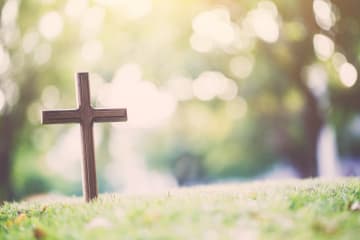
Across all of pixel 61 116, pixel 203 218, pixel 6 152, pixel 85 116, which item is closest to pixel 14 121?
pixel 6 152

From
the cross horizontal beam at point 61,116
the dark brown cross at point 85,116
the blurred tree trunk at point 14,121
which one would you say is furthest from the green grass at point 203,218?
the blurred tree trunk at point 14,121

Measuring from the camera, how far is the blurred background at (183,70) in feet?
43.9

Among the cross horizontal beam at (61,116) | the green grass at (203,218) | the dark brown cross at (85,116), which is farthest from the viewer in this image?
the cross horizontal beam at (61,116)

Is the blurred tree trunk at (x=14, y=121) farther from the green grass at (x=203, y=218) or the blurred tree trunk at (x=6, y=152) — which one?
the green grass at (x=203, y=218)

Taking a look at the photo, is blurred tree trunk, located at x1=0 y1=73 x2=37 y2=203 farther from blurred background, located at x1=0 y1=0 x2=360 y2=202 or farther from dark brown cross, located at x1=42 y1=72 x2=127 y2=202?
dark brown cross, located at x1=42 y1=72 x2=127 y2=202

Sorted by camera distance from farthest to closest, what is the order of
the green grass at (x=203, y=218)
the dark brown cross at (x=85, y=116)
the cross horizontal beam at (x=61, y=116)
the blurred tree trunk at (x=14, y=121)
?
the blurred tree trunk at (x=14, y=121), the cross horizontal beam at (x=61, y=116), the dark brown cross at (x=85, y=116), the green grass at (x=203, y=218)

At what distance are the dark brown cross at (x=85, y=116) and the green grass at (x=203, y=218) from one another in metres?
0.36

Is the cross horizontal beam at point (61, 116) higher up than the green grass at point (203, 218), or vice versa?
the cross horizontal beam at point (61, 116)

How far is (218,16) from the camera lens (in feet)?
43.7

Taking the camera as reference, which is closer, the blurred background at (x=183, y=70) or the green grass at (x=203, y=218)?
the green grass at (x=203, y=218)

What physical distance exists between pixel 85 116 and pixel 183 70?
8.93 meters

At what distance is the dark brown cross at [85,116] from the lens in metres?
5.30

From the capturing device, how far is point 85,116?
5473 millimetres

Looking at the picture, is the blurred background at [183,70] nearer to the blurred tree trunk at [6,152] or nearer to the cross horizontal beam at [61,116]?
the blurred tree trunk at [6,152]
